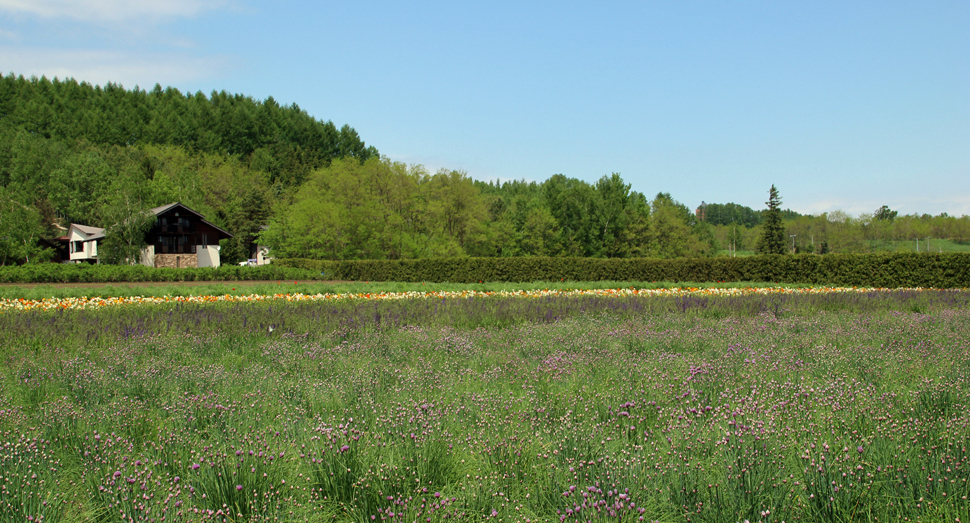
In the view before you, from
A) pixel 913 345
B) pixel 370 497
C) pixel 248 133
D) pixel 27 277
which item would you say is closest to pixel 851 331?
pixel 913 345

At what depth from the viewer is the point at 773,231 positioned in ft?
220

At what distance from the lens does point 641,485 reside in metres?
2.51

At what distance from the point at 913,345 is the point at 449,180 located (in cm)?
3911

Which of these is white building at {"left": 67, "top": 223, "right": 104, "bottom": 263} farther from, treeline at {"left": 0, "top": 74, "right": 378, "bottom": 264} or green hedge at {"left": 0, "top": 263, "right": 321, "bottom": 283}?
green hedge at {"left": 0, "top": 263, "right": 321, "bottom": 283}

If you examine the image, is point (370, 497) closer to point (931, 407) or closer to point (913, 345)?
point (931, 407)

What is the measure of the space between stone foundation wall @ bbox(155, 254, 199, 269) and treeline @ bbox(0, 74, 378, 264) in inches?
193

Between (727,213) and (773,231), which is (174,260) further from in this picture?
(727,213)

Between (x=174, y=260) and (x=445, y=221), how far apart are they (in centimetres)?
2680

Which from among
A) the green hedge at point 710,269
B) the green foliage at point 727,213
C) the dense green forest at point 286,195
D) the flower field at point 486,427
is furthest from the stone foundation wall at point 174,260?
the green foliage at point 727,213

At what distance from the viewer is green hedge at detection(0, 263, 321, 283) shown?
76.6 ft

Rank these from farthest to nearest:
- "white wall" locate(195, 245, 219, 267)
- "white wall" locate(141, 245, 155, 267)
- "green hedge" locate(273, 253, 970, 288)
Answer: "white wall" locate(195, 245, 219, 267), "white wall" locate(141, 245, 155, 267), "green hedge" locate(273, 253, 970, 288)

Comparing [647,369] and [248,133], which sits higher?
[248,133]

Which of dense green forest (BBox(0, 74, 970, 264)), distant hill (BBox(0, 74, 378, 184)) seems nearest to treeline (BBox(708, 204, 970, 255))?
dense green forest (BBox(0, 74, 970, 264))

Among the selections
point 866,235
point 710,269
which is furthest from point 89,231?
point 866,235
